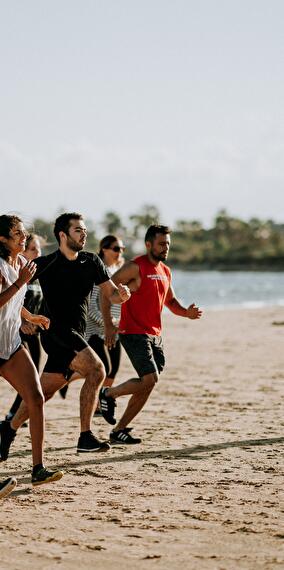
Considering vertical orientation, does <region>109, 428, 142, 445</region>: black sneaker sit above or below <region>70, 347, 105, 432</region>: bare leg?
below

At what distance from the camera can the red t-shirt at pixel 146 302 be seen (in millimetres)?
8289

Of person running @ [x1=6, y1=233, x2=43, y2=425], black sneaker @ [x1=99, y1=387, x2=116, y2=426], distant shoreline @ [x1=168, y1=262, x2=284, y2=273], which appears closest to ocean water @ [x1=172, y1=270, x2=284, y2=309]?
black sneaker @ [x1=99, y1=387, x2=116, y2=426]

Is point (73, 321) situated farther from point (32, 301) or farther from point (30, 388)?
point (32, 301)

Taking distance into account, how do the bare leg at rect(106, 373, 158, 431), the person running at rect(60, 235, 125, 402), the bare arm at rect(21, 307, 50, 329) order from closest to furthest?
the bare arm at rect(21, 307, 50, 329), the bare leg at rect(106, 373, 158, 431), the person running at rect(60, 235, 125, 402)

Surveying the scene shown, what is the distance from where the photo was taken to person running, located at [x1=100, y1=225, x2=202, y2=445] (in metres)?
8.28

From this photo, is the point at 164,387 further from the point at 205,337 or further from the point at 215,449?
the point at 205,337

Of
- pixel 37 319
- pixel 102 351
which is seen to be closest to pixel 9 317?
pixel 37 319

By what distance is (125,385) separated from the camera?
27.9 feet

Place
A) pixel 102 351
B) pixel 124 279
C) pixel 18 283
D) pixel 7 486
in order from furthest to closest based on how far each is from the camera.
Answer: pixel 102 351, pixel 124 279, pixel 18 283, pixel 7 486

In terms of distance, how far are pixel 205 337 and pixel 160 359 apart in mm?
15177

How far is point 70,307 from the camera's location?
7562 millimetres

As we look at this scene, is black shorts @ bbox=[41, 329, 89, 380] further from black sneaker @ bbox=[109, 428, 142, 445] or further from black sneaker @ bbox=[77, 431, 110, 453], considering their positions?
black sneaker @ bbox=[109, 428, 142, 445]

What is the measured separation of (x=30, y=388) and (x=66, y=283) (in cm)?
129

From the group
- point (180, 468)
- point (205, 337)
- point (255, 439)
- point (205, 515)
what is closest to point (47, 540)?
point (205, 515)
